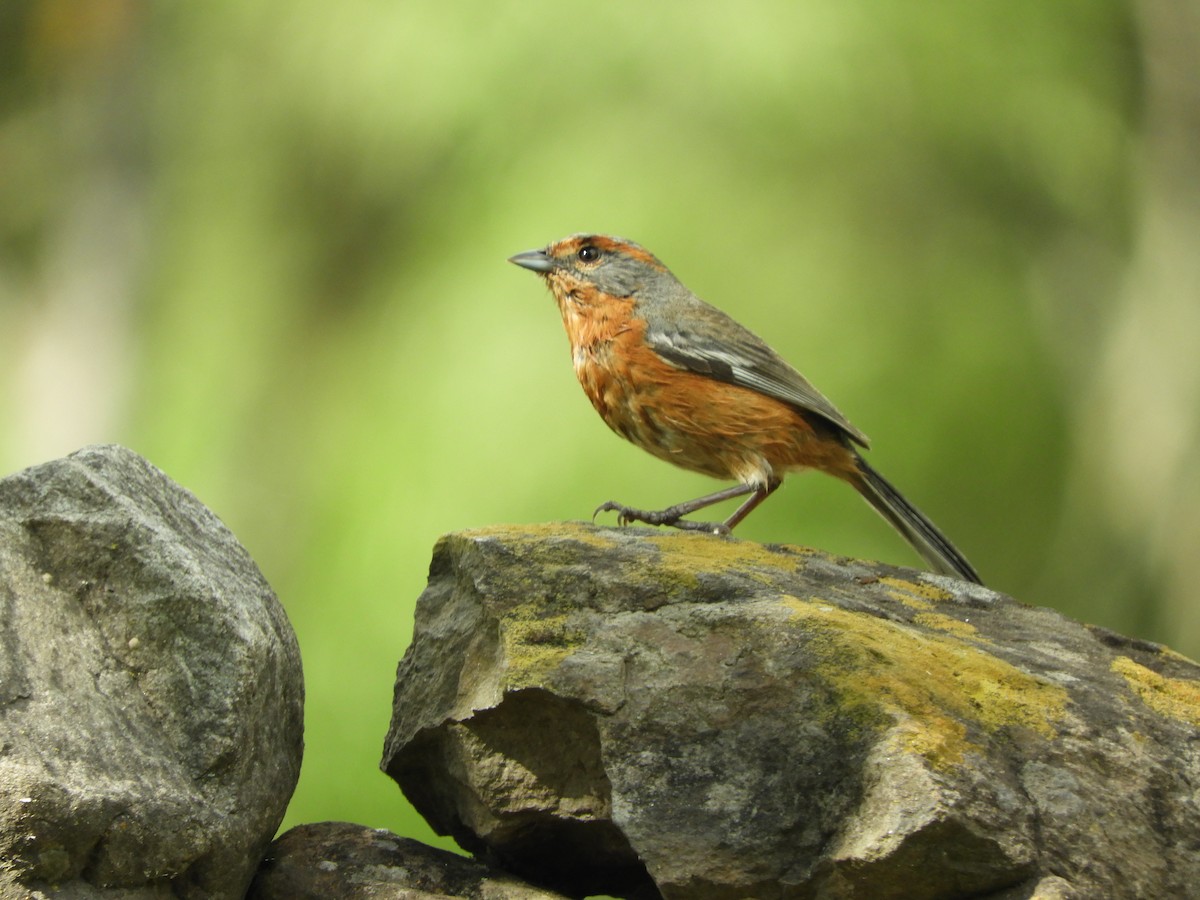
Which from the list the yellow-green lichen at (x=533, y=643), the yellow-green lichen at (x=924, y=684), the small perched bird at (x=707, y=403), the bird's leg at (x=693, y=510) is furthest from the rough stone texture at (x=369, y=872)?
the small perched bird at (x=707, y=403)

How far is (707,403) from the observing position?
5.12 meters

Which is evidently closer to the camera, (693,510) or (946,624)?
(946,624)

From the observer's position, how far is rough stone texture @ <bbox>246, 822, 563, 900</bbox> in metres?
3.39

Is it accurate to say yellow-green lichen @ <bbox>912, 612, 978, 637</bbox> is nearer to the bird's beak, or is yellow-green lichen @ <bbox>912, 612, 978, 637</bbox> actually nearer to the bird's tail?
the bird's tail

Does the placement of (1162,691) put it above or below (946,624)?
below

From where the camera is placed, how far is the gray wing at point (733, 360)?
5219mm

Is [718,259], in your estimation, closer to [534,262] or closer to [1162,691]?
[534,262]

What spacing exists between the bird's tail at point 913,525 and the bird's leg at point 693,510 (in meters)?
0.44

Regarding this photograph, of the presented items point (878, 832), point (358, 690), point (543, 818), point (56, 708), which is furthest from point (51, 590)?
point (358, 690)

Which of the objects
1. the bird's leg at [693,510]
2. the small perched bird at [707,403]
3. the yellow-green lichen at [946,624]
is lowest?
the yellow-green lichen at [946,624]

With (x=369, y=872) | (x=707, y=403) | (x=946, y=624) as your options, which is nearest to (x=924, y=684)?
(x=946, y=624)

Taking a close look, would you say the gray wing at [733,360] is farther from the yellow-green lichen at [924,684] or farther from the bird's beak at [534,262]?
the yellow-green lichen at [924,684]

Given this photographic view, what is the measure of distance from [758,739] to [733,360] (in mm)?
2408

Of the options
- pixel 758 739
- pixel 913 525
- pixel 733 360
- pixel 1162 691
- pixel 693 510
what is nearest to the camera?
pixel 758 739
